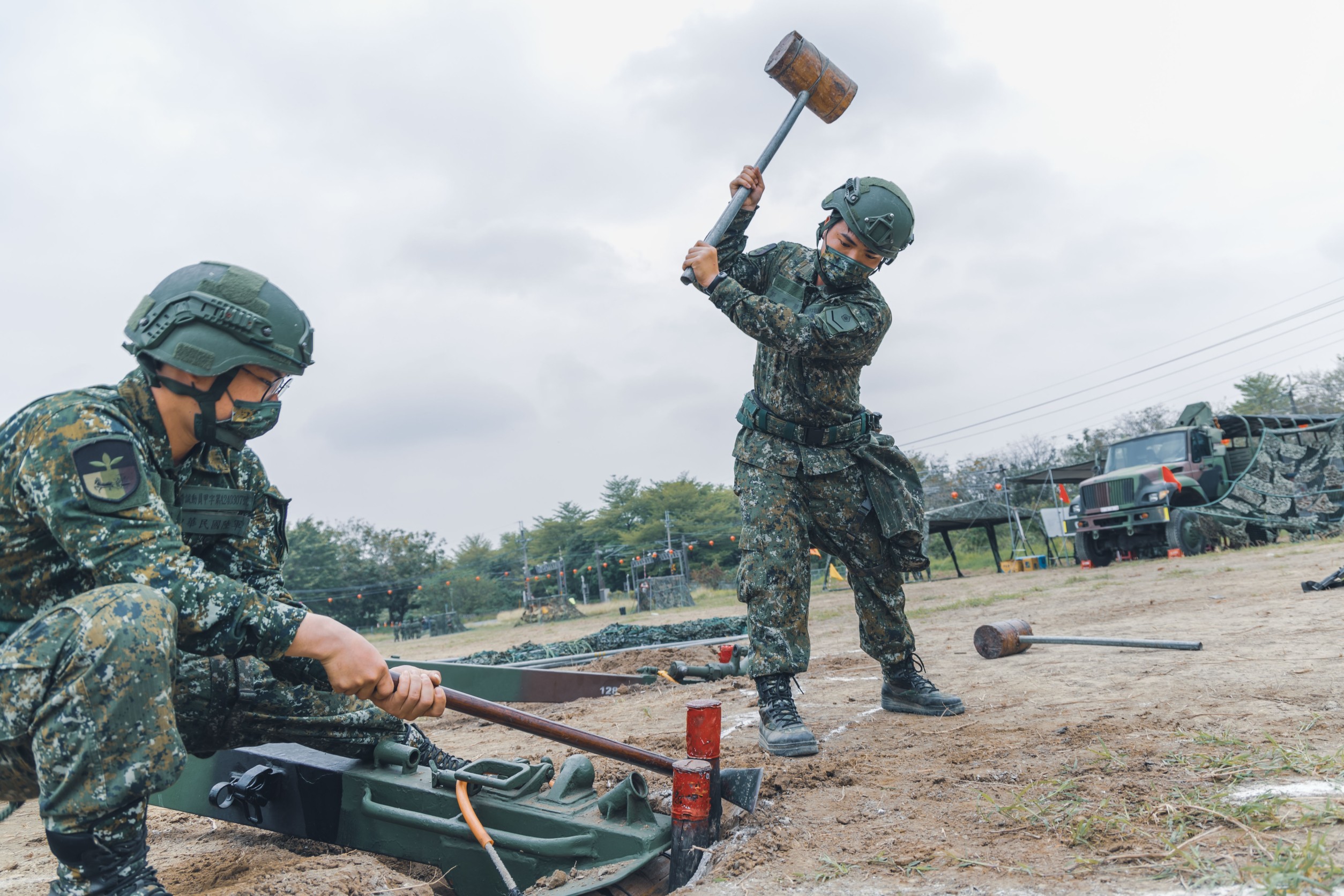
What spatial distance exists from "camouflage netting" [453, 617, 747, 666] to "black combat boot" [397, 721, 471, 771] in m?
4.50

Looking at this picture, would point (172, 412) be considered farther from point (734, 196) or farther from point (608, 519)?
point (608, 519)

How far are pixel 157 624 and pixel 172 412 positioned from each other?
645mm

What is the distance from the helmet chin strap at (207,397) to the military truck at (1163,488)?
15047 millimetres

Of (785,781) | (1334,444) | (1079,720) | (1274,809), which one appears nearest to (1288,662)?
(1079,720)

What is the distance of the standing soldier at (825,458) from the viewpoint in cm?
345

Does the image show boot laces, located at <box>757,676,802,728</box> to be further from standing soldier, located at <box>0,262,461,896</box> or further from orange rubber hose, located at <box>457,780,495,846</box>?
standing soldier, located at <box>0,262,461,896</box>

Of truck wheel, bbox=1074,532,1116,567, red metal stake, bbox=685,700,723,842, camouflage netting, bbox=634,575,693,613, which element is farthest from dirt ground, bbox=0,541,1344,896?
camouflage netting, bbox=634,575,693,613

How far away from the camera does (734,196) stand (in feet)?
13.1

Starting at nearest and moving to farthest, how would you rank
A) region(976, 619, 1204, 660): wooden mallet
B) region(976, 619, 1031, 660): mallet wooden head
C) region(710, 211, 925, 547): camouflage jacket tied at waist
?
region(710, 211, 925, 547): camouflage jacket tied at waist, region(976, 619, 1204, 660): wooden mallet, region(976, 619, 1031, 660): mallet wooden head

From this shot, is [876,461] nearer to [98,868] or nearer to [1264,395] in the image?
[98,868]

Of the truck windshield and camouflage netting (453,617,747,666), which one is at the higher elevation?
the truck windshield

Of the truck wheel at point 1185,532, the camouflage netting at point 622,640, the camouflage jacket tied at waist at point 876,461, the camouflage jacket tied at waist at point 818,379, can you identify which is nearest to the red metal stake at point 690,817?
the camouflage jacket tied at waist at point 818,379

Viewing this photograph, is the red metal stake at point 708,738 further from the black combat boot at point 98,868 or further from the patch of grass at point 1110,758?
the black combat boot at point 98,868

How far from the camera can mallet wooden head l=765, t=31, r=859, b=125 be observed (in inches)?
173
